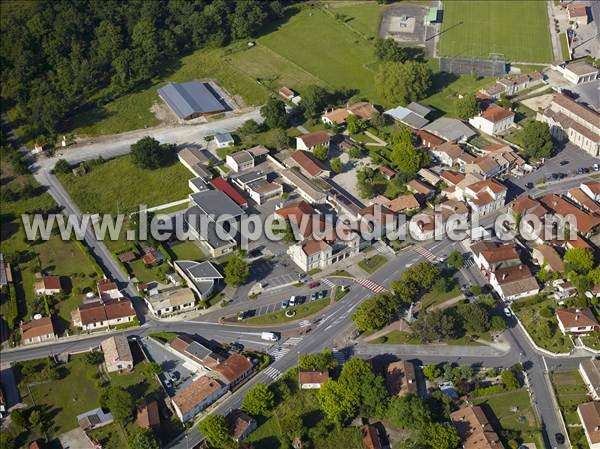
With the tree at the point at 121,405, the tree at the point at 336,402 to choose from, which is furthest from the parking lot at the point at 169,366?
the tree at the point at 336,402

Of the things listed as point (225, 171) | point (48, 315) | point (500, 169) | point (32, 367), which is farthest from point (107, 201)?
point (500, 169)

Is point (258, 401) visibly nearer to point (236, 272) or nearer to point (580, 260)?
point (236, 272)

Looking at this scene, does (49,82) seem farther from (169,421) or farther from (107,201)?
(169,421)

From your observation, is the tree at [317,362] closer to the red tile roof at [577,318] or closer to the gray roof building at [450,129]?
the red tile roof at [577,318]

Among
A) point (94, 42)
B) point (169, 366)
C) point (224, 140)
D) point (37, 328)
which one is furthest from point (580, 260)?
point (94, 42)

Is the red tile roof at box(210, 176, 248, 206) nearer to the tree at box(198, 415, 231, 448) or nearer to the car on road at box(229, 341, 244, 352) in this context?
the car on road at box(229, 341, 244, 352)
